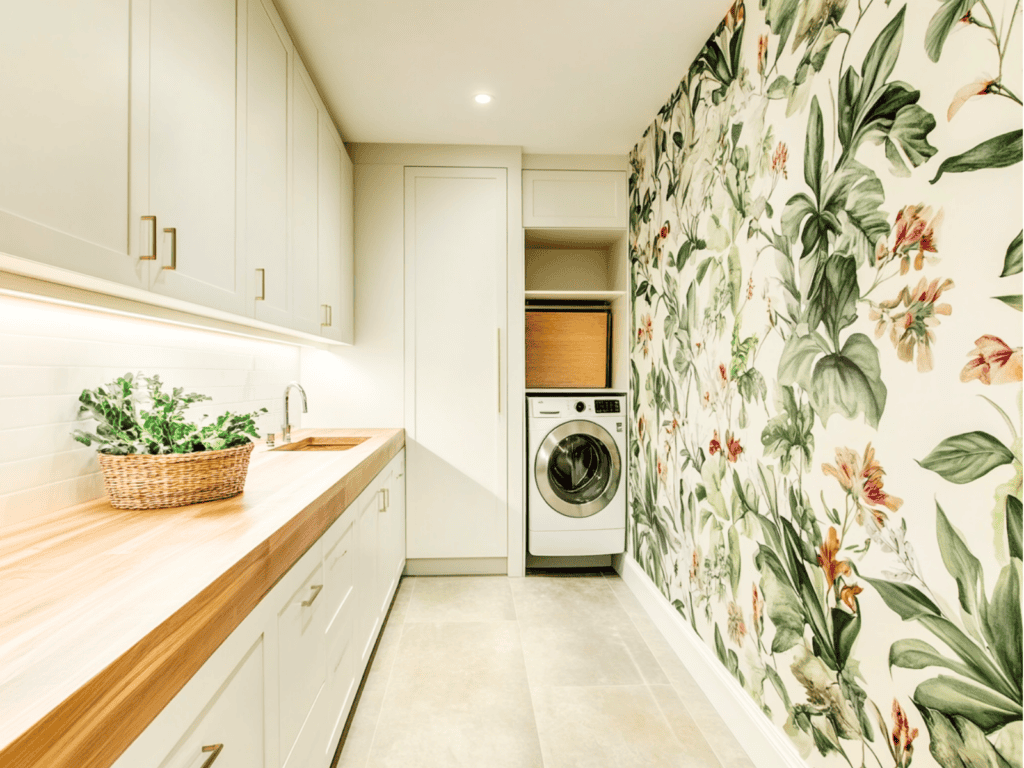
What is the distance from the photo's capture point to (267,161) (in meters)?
1.74

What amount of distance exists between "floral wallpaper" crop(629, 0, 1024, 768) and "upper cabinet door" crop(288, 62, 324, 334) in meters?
1.60

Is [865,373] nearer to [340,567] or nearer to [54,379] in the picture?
[340,567]

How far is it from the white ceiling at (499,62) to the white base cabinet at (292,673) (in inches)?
68.6

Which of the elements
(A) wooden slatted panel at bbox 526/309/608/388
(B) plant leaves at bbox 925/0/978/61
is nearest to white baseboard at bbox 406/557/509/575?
(A) wooden slatted panel at bbox 526/309/608/388

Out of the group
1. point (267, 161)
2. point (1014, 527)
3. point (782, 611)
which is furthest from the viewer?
point (267, 161)

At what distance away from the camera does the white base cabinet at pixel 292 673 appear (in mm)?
743

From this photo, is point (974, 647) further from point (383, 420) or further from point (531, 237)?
point (531, 237)

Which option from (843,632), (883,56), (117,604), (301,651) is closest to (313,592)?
(301,651)

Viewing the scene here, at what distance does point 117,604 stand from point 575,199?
2948 mm

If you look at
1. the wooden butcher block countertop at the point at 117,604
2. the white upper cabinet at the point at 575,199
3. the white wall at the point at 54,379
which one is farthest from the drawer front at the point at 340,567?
the white upper cabinet at the point at 575,199

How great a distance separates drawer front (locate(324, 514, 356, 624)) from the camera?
1456mm

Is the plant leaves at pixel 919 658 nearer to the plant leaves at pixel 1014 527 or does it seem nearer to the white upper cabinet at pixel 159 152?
the plant leaves at pixel 1014 527

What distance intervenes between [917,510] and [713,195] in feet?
4.42

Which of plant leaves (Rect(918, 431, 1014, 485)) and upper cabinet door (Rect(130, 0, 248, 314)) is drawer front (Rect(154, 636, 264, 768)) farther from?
plant leaves (Rect(918, 431, 1014, 485))
